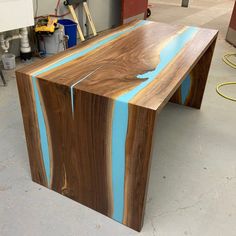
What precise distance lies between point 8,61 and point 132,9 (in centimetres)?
Answer: 225

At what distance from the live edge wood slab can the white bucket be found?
1.47 meters

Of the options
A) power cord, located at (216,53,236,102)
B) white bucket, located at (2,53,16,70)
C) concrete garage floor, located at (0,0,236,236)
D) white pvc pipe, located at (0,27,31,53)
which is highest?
white pvc pipe, located at (0,27,31,53)

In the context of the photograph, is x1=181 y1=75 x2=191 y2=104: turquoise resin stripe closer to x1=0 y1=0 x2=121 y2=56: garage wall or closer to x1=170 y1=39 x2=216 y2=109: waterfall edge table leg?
x1=170 y1=39 x2=216 y2=109: waterfall edge table leg

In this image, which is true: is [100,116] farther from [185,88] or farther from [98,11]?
[98,11]

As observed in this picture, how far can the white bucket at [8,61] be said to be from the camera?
2545mm

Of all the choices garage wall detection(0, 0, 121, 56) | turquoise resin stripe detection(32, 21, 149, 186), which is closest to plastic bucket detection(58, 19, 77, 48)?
garage wall detection(0, 0, 121, 56)

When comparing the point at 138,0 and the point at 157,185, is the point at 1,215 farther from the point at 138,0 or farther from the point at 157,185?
the point at 138,0

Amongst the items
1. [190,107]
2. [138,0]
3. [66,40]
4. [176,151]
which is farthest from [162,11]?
[176,151]

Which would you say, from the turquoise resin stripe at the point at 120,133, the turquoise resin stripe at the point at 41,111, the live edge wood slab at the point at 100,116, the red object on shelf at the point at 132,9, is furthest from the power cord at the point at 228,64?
the red object on shelf at the point at 132,9

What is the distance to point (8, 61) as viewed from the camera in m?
2.56

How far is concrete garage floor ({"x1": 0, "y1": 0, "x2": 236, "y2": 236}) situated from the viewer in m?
1.16

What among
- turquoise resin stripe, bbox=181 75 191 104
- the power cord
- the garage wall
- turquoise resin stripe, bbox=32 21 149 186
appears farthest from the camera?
the garage wall

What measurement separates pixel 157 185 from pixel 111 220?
34 centimetres

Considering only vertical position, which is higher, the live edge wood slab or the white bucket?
the live edge wood slab
